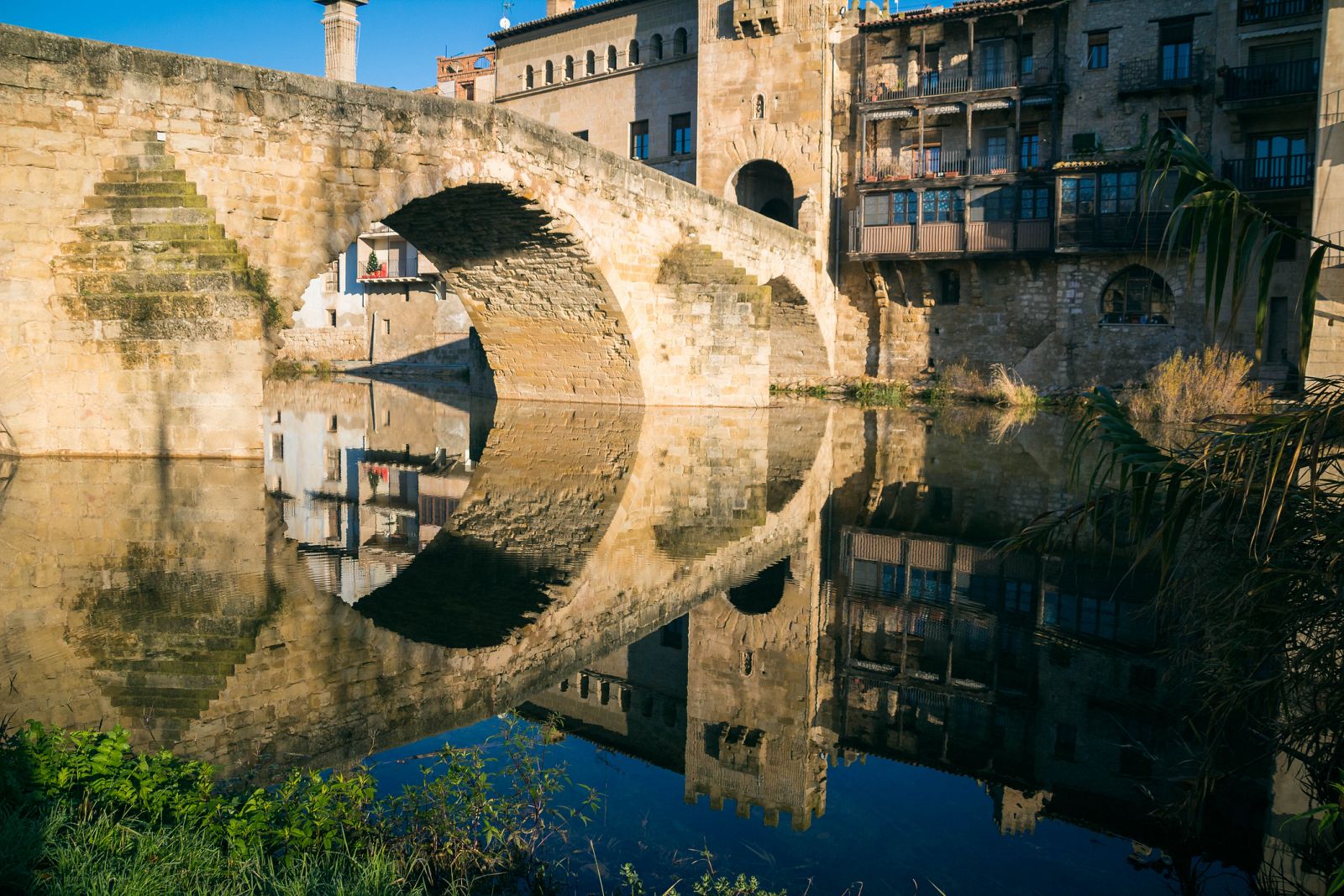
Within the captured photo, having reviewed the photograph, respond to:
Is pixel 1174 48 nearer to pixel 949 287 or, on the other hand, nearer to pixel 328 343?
pixel 949 287

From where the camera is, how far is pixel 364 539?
769 cm

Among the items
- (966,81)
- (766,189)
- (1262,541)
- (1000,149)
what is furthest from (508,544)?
(766,189)

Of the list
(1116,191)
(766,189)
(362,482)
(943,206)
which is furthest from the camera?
(766,189)

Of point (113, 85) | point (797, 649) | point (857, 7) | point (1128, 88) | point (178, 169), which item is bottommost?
point (797, 649)

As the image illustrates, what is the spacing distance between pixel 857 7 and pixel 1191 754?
28.1 meters

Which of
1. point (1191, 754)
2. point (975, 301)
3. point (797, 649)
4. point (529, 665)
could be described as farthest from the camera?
point (975, 301)

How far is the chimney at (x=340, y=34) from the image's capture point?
77.1 feet

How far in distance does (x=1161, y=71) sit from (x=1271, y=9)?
2409 millimetres

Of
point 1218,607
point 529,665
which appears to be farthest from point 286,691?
point 1218,607

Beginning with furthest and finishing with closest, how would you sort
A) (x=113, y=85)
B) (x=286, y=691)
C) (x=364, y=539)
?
(x=113, y=85) → (x=364, y=539) → (x=286, y=691)

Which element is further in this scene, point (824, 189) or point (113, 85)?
point (824, 189)

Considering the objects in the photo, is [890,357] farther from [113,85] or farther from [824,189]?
[113,85]

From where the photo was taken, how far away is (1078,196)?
24.7m

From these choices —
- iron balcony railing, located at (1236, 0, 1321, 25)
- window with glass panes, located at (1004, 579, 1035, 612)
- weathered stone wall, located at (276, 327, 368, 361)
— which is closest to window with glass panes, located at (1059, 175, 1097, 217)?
iron balcony railing, located at (1236, 0, 1321, 25)
